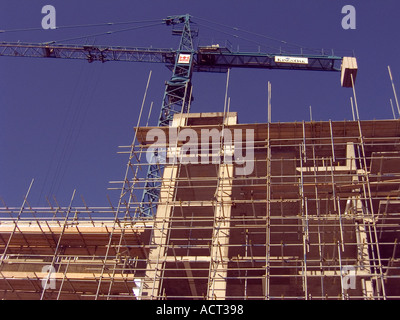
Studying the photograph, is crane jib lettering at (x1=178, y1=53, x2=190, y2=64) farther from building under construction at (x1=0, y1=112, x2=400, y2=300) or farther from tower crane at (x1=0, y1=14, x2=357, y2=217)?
building under construction at (x1=0, y1=112, x2=400, y2=300)

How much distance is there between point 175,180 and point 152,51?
2730 centimetres

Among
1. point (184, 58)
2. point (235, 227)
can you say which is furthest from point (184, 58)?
point (235, 227)

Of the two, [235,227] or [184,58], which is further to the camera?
[184,58]

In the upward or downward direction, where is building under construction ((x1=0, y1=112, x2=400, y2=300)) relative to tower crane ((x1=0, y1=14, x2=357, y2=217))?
downward

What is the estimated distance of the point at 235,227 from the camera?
17188mm

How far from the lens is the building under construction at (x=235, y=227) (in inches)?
677

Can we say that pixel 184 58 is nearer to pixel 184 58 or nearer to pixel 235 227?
pixel 184 58

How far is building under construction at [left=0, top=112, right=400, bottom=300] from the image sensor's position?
1719 cm

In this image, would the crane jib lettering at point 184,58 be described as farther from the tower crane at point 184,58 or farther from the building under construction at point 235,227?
the building under construction at point 235,227

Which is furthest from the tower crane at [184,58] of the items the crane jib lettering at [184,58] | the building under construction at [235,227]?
the building under construction at [235,227]

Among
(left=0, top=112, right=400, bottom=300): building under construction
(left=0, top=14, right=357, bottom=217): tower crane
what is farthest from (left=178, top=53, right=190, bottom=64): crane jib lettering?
(left=0, top=112, right=400, bottom=300): building under construction
